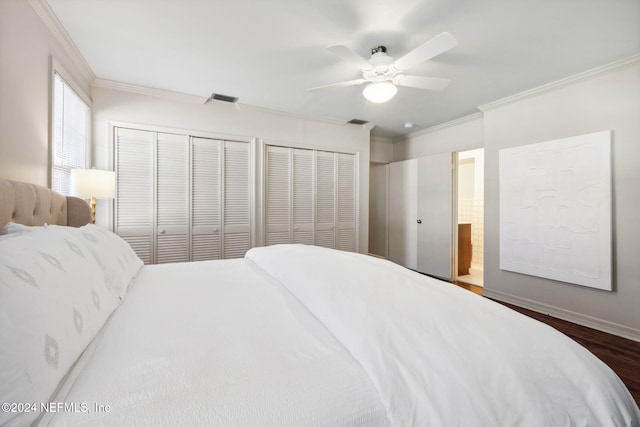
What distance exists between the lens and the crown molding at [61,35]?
5.73 feet

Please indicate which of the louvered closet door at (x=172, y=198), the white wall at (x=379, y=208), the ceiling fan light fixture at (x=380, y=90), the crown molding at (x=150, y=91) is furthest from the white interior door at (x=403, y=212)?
the louvered closet door at (x=172, y=198)

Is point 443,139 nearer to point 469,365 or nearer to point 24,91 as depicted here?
point 469,365

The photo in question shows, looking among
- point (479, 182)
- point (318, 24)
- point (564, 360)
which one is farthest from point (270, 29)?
point (479, 182)

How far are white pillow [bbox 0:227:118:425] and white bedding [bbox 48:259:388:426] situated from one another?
0.20 ft

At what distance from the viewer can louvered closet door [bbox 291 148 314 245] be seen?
3.88m

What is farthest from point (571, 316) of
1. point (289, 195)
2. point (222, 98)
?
point (222, 98)

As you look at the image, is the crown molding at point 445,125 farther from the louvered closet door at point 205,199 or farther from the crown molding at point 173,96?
the louvered closet door at point 205,199

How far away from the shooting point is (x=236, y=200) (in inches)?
138

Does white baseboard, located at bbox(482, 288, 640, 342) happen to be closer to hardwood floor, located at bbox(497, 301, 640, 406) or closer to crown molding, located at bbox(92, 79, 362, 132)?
hardwood floor, located at bbox(497, 301, 640, 406)

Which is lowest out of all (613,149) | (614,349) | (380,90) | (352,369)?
(614,349)

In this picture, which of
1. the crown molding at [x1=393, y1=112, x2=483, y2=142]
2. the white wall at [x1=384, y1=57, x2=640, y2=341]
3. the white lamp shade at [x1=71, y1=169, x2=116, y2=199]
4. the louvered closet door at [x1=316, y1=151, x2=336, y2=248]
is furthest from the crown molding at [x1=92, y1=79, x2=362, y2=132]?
the white wall at [x1=384, y1=57, x2=640, y2=341]

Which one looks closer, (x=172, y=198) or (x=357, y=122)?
(x=172, y=198)

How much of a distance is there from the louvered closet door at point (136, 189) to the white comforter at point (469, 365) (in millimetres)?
2877

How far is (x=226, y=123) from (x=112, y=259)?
2.63m
